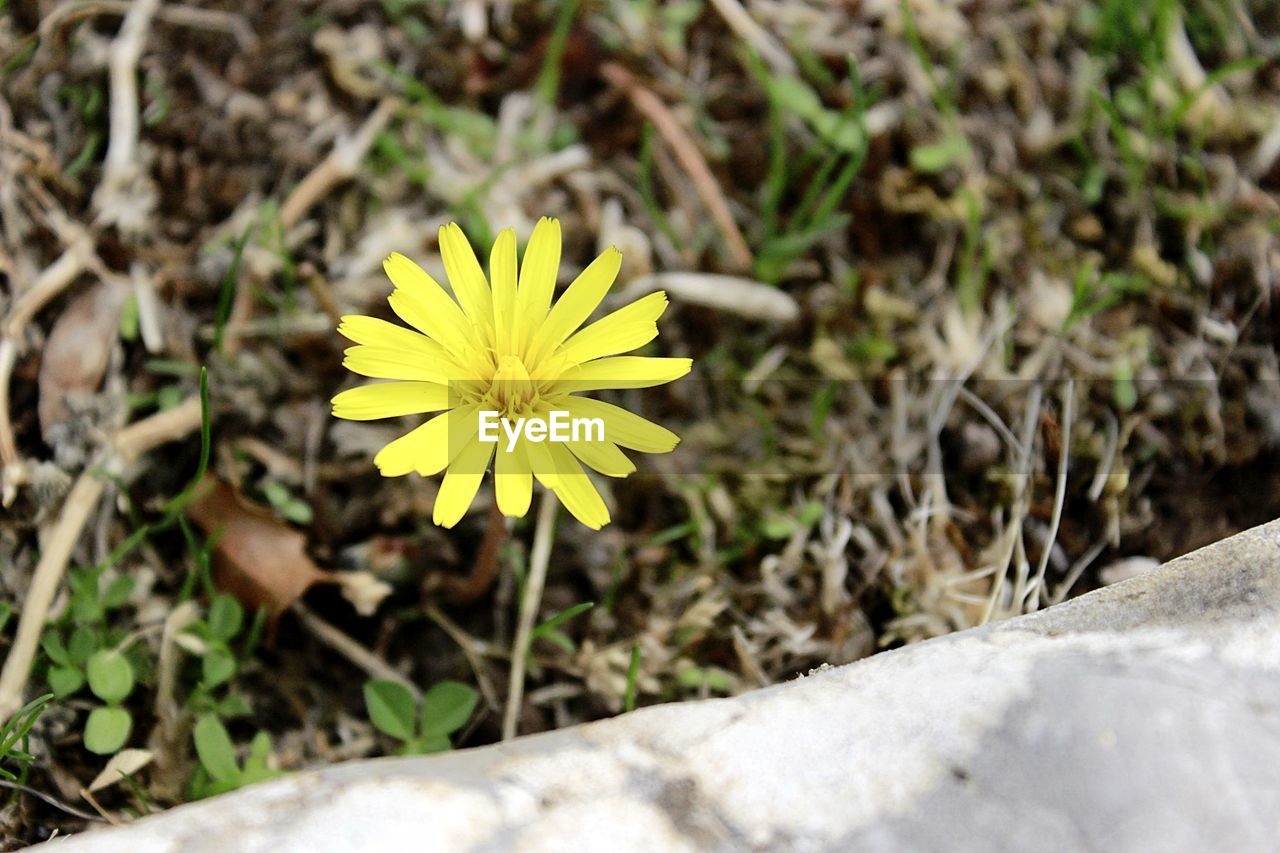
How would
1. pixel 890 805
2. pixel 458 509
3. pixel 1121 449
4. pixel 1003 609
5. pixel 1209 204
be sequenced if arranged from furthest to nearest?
1. pixel 1209 204
2. pixel 1121 449
3. pixel 1003 609
4. pixel 458 509
5. pixel 890 805

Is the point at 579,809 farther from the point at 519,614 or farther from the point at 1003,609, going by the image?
the point at 1003,609

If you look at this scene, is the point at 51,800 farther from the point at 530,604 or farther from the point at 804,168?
the point at 804,168

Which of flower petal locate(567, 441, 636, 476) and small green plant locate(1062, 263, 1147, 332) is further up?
flower petal locate(567, 441, 636, 476)

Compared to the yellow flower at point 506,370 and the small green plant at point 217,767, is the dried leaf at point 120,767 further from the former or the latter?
the yellow flower at point 506,370

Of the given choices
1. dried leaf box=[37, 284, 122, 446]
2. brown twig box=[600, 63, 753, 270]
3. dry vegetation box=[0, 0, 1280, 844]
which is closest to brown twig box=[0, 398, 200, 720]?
dry vegetation box=[0, 0, 1280, 844]

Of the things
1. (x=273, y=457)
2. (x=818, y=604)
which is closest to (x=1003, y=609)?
(x=818, y=604)

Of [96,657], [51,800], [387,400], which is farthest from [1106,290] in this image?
[51,800]

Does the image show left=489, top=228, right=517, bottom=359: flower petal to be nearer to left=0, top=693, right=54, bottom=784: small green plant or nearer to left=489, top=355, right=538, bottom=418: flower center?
left=489, top=355, right=538, bottom=418: flower center
